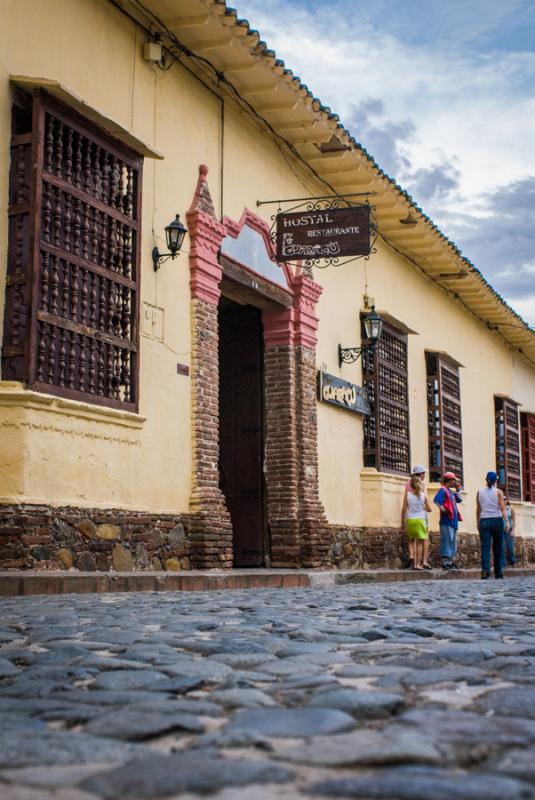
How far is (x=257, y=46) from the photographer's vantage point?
10.7 m

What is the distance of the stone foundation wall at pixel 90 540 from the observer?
7.77 meters

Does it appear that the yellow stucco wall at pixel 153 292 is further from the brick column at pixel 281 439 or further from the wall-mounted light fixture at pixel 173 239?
the brick column at pixel 281 439

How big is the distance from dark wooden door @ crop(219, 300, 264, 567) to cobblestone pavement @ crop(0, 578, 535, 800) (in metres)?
8.54

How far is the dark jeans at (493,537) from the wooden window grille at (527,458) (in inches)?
493

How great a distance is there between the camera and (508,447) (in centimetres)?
2366

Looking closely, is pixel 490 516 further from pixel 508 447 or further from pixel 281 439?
pixel 508 447

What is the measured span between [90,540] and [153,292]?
2737 mm

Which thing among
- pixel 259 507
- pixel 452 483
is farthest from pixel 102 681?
pixel 452 483

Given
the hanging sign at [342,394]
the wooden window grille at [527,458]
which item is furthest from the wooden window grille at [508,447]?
the hanging sign at [342,394]

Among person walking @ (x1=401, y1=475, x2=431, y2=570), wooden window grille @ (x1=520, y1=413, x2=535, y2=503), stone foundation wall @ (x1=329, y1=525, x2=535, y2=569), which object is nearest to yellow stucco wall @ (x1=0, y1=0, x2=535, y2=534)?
stone foundation wall @ (x1=329, y1=525, x2=535, y2=569)

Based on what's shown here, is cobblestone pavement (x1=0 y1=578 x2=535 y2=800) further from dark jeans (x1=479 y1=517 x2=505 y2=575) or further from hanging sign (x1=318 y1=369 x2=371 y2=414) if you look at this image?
hanging sign (x1=318 y1=369 x2=371 y2=414)

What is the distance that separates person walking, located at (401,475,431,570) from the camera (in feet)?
49.3

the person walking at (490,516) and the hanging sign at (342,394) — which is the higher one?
the hanging sign at (342,394)

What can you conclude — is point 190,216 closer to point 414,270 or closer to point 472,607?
point 472,607
